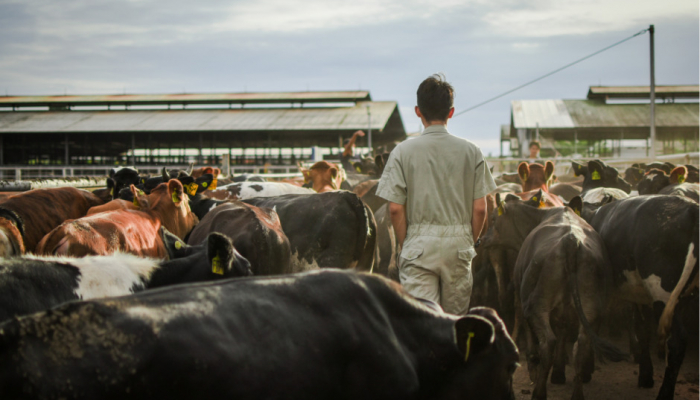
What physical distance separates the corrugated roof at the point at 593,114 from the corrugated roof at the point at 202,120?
8.49 meters

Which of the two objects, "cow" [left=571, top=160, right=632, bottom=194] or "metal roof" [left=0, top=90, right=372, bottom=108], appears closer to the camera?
"cow" [left=571, top=160, right=632, bottom=194]

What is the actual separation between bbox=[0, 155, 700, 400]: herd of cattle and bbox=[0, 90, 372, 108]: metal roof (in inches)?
1310

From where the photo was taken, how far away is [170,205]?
555 cm

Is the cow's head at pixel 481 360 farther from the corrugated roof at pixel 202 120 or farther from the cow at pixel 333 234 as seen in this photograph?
the corrugated roof at pixel 202 120

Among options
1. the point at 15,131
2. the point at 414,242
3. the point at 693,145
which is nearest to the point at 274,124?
the point at 15,131

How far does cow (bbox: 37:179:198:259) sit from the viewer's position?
3.80 m

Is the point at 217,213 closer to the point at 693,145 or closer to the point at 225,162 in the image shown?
the point at 225,162

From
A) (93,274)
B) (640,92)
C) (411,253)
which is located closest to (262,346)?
(93,274)

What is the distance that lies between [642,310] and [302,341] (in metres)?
4.87

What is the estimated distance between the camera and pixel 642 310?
576 centimetres

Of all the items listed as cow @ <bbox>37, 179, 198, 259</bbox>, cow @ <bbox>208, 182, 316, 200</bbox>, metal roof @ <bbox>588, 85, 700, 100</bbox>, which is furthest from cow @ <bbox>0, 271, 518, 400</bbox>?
metal roof @ <bbox>588, 85, 700, 100</bbox>

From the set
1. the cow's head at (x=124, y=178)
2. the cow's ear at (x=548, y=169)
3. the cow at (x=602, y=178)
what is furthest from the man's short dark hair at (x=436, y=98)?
the cow at (x=602, y=178)

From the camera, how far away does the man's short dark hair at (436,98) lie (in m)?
3.53

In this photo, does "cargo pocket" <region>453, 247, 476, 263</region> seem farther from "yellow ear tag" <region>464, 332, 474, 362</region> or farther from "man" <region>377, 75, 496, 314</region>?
"yellow ear tag" <region>464, 332, 474, 362</region>
